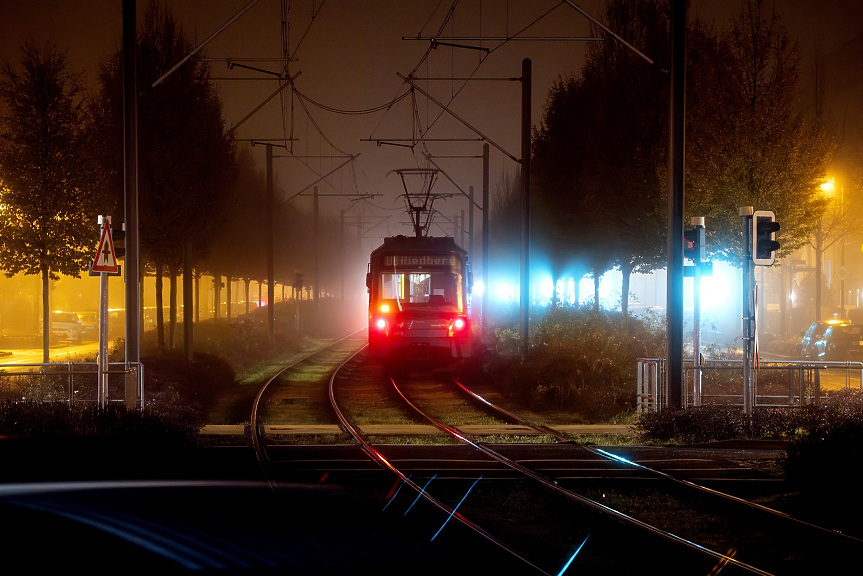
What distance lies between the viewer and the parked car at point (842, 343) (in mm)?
32688

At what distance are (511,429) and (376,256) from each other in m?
10.9

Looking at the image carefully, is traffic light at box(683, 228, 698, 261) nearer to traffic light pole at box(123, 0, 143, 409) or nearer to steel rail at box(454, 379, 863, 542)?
steel rail at box(454, 379, 863, 542)

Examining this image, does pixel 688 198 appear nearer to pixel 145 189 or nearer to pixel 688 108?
pixel 688 108

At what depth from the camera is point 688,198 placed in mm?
20938

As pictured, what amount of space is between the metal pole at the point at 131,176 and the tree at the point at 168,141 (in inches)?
331

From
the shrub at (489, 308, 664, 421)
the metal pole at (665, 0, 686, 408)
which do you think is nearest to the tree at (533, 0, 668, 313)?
the shrub at (489, 308, 664, 421)

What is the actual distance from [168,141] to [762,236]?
53.1ft

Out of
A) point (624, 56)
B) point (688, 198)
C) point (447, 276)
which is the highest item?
point (624, 56)

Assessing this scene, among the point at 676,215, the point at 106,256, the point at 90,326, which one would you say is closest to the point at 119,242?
the point at 106,256

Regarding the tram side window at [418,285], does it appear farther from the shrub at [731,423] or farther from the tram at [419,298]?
the shrub at [731,423]

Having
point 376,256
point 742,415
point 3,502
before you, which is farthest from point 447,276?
point 3,502

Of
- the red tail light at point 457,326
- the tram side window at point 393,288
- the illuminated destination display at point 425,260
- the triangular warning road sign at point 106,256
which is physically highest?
the illuminated destination display at point 425,260

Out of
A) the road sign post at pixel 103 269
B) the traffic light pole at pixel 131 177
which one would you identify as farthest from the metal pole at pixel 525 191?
the road sign post at pixel 103 269

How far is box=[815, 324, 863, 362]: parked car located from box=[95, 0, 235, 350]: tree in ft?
73.3
